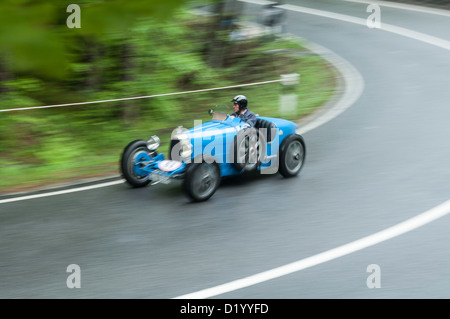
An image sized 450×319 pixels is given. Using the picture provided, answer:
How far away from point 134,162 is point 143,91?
5.45m

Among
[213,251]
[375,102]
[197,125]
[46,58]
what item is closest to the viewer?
[46,58]

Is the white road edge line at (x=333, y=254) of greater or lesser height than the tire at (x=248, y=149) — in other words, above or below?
below

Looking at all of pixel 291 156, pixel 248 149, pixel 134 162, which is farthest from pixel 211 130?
pixel 291 156

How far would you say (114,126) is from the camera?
46.7 feet

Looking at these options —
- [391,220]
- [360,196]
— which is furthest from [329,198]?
[391,220]

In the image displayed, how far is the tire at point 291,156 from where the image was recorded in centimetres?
1027

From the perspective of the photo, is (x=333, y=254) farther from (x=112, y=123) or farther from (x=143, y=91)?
(x=143, y=91)

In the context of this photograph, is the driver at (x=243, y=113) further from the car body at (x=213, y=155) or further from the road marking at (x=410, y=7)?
the road marking at (x=410, y=7)

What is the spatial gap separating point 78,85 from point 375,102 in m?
6.87

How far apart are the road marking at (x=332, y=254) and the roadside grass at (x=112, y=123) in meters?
3.28

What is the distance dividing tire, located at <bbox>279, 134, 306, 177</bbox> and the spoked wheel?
2.10m

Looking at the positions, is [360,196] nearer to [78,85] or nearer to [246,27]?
[78,85]

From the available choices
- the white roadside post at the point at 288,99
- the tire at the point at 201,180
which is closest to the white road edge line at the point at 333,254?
the tire at the point at 201,180

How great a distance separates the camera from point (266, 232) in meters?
8.27
